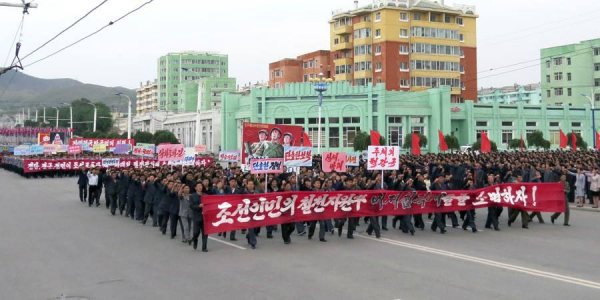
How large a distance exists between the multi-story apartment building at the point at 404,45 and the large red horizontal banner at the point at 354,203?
56084 millimetres

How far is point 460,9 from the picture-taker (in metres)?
80.1

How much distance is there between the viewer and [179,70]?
146125 mm

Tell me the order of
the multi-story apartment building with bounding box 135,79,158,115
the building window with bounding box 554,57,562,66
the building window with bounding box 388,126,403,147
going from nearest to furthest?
the building window with bounding box 388,126,403,147
the building window with bounding box 554,57,562,66
the multi-story apartment building with bounding box 135,79,158,115

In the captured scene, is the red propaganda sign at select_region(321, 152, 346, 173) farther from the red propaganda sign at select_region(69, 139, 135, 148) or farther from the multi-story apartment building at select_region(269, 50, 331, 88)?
the multi-story apartment building at select_region(269, 50, 331, 88)

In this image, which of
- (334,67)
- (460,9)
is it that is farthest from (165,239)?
(460,9)

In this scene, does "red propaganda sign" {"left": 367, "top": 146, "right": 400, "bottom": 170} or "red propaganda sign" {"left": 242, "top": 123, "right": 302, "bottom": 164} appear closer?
"red propaganda sign" {"left": 367, "top": 146, "right": 400, "bottom": 170}

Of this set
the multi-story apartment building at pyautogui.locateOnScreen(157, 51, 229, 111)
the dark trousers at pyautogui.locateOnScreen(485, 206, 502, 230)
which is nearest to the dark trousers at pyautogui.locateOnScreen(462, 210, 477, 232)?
the dark trousers at pyautogui.locateOnScreen(485, 206, 502, 230)

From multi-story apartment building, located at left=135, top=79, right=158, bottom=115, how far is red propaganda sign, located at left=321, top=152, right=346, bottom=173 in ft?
447

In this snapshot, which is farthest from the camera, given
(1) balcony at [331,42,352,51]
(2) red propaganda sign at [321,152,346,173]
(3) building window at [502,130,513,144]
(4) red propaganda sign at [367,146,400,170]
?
(1) balcony at [331,42,352,51]

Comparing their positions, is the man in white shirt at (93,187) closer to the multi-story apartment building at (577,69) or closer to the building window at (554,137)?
the building window at (554,137)

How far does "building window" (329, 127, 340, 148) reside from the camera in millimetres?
63688

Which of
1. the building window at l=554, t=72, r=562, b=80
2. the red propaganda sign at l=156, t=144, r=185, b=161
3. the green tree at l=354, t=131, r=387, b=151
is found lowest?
the red propaganda sign at l=156, t=144, r=185, b=161

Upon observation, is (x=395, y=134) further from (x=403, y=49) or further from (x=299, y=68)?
(x=299, y=68)

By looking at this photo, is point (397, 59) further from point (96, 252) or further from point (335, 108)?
point (96, 252)
